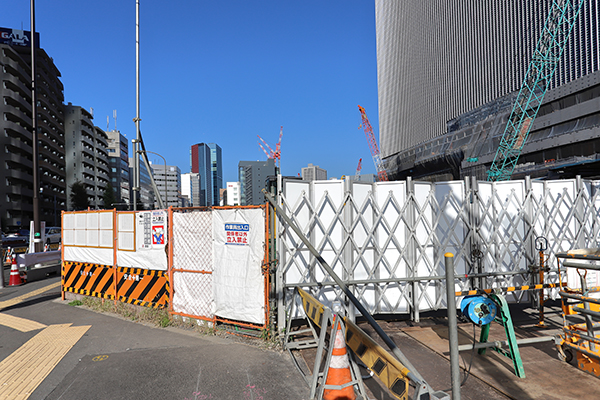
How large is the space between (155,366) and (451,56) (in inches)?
4173

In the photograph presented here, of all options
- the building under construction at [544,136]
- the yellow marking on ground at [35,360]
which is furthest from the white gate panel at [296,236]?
the building under construction at [544,136]

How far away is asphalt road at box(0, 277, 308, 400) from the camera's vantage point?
15.7ft

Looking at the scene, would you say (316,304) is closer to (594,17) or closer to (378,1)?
(594,17)

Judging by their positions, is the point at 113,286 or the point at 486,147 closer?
the point at 113,286

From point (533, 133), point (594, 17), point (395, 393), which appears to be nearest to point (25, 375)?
point (395, 393)

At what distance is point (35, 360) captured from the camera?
5.96m

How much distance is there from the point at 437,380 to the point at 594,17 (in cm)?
7373

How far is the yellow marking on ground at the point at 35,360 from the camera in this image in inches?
197

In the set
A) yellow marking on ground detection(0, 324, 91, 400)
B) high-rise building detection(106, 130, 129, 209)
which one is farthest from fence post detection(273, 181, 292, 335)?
high-rise building detection(106, 130, 129, 209)

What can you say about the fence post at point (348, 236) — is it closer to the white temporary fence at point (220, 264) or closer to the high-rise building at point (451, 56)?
the white temporary fence at point (220, 264)

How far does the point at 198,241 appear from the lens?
7.62 meters

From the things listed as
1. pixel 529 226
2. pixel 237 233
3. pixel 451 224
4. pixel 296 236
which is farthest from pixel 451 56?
pixel 237 233

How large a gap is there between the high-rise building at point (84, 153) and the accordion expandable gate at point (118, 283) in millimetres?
73492

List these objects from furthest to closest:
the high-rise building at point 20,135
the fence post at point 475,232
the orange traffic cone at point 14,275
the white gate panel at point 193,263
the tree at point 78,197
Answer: the tree at point 78,197
the high-rise building at point 20,135
the orange traffic cone at point 14,275
the fence post at point 475,232
the white gate panel at point 193,263
